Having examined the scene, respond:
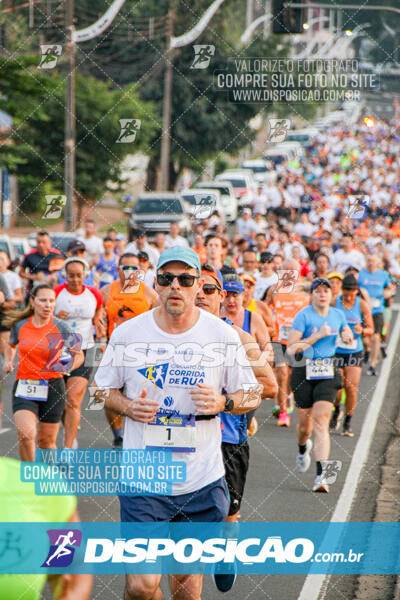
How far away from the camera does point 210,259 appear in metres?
13.6

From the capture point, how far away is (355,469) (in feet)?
35.2

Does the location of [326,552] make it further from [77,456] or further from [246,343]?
[77,456]

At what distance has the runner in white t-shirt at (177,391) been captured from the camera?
18.2 feet

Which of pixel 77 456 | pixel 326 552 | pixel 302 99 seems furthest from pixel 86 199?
pixel 326 552

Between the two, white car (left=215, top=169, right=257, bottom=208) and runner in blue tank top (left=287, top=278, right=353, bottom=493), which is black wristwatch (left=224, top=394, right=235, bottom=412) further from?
white car (left=215, top=169, right=257, bottom=208)

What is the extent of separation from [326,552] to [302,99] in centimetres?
840

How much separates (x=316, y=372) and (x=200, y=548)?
14.6 ft

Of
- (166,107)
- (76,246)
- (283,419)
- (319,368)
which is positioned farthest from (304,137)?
(319,368)

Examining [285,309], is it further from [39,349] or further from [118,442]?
[39,349]

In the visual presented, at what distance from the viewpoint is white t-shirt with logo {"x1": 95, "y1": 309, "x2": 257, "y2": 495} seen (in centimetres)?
558

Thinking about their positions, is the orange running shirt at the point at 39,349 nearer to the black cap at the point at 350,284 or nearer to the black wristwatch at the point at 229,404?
the black wristwatch at the point at 229,404
